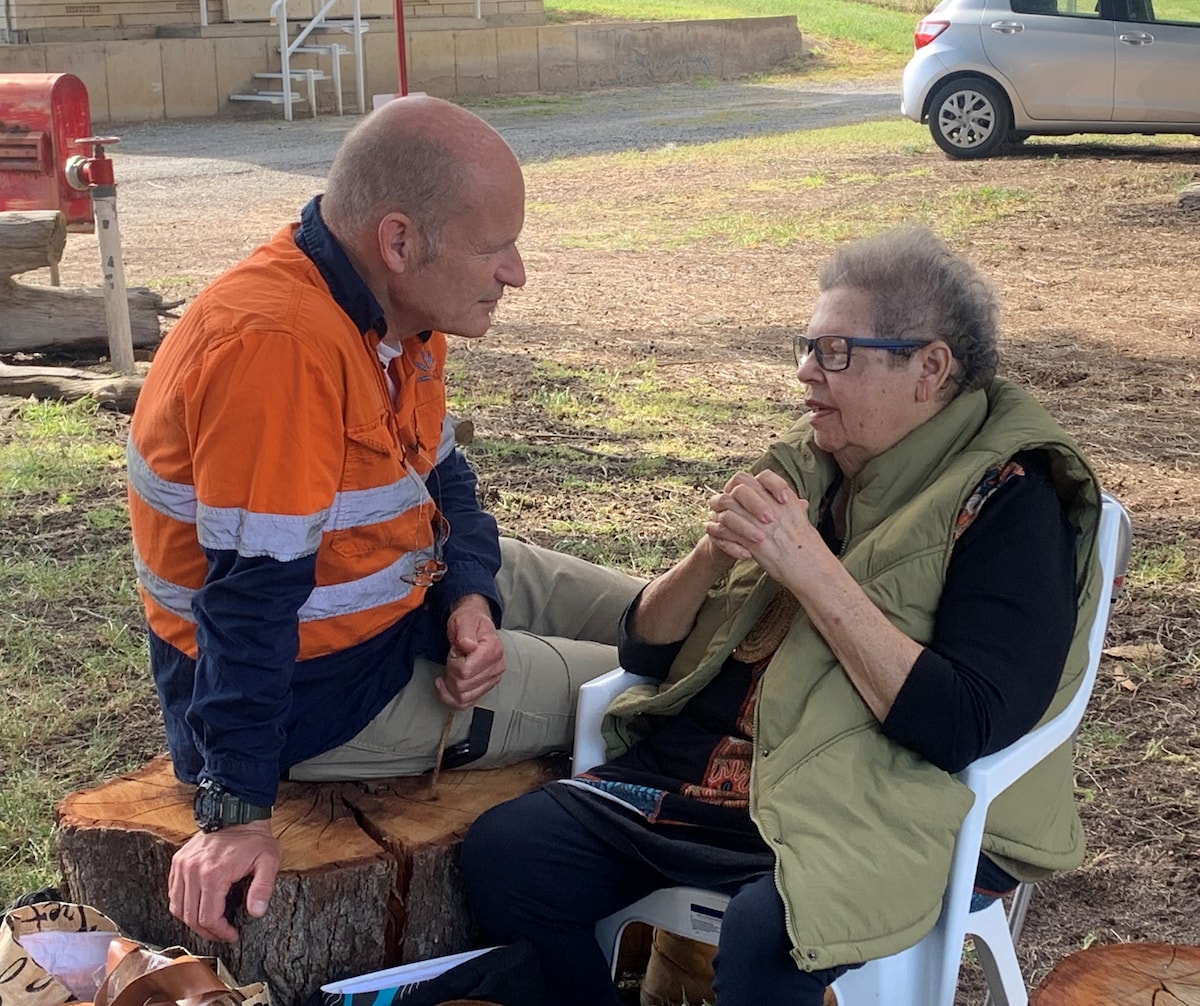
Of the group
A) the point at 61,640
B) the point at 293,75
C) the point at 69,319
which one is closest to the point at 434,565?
the point at 61,640

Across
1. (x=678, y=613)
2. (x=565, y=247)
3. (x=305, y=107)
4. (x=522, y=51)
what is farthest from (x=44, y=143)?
(x=522, y=51)

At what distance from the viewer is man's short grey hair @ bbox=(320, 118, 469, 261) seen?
2.37 m

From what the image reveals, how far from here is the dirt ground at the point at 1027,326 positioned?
3480 mm

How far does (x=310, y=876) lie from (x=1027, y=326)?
6.33 m

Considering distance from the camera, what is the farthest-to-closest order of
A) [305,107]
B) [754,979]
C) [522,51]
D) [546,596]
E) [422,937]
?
[522,51] < [305,107] < [546,596] < [422,937] < [754,979]

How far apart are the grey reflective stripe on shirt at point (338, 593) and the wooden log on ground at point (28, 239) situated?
5128 mm

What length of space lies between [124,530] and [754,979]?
3.77 meters

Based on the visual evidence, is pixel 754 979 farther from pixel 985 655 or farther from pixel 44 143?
pixel 44 143

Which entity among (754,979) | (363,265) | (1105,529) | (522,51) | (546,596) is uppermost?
(522,51)

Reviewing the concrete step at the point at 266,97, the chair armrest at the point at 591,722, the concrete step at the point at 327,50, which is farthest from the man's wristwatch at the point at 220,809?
the concrete step at the point at 327,50

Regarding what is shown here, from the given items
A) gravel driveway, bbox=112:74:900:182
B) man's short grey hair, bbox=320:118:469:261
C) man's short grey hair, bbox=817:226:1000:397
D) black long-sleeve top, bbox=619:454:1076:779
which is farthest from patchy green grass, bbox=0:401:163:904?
gravel driveway, bbox=112:74:900:182

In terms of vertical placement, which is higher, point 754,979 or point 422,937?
point 754,979

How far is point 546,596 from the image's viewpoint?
126 inches

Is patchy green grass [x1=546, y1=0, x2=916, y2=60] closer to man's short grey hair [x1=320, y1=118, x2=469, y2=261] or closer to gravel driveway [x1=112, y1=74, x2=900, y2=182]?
gravel driveway [x1=112, y1=74, x2=900, y2=182]
